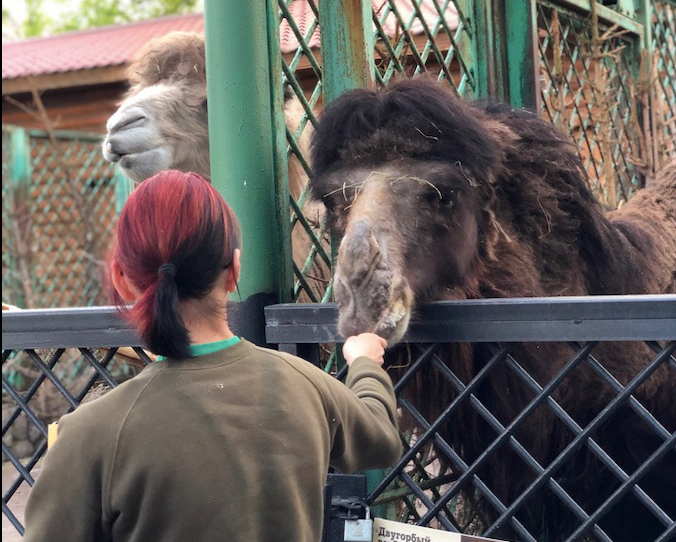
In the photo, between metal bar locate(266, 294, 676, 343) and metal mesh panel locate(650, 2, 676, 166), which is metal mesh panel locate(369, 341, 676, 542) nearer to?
metal bar locate(266, 294, 676, 343)

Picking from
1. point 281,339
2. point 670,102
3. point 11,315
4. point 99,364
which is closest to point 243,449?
point 281,339

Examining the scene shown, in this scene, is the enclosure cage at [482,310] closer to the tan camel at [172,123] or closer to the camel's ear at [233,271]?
the tan camel at [172,123]

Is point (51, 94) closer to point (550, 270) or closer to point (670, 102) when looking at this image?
point (670, 102)

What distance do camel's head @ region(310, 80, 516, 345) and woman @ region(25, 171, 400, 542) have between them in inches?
31.4

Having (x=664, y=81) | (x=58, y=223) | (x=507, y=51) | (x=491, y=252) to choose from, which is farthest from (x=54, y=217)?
(x=491, y=252)

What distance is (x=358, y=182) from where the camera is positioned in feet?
9.75

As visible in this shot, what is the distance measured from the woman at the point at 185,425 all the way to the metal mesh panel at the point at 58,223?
28.4 feet

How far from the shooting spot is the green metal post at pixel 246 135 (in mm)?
3082

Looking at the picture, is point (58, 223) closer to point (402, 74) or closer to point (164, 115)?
point (164, 115)

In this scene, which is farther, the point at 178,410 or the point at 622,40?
the point at 622,40

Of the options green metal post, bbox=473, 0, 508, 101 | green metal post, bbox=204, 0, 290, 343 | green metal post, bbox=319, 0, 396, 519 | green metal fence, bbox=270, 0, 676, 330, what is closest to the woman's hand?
green metal post, bbox=204, 0, 290, 343

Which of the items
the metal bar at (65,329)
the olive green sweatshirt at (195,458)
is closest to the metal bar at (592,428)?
the olive green sweatshirt at (195,458)

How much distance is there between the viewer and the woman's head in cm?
187

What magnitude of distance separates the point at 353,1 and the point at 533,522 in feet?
6.43
